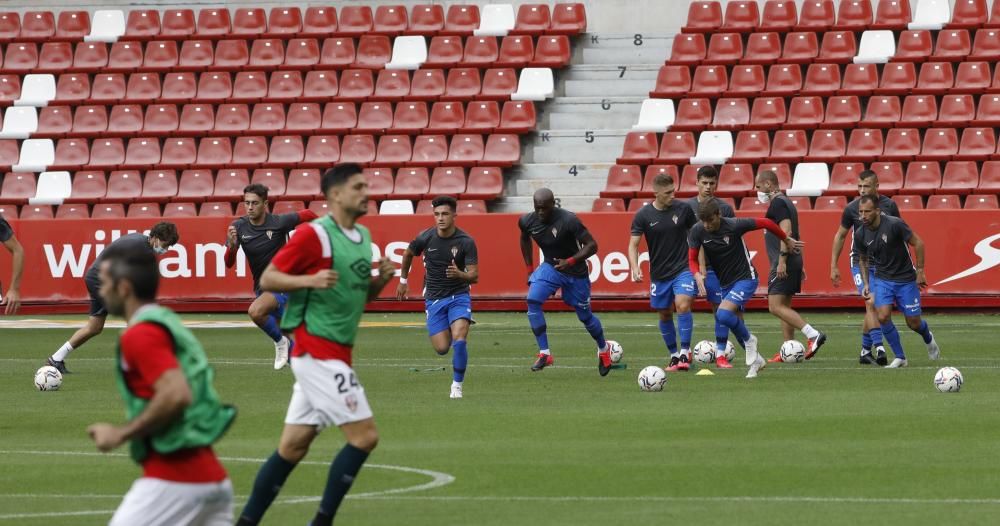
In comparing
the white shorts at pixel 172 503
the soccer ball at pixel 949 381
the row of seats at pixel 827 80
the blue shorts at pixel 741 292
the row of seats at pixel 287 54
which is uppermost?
the row of seats at pixel 287 54

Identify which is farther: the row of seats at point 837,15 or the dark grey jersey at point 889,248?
the row of seats at point 837,15

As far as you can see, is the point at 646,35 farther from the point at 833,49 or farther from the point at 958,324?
the point at 958,324

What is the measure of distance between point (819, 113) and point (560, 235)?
13.7m

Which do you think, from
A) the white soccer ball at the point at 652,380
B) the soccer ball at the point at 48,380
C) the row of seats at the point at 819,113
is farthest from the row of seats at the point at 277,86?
the white soccer ball at the point at 652,380

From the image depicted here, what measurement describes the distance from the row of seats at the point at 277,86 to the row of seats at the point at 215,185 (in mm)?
2027

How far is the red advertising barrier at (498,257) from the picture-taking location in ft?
94.5

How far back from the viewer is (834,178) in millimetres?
31484

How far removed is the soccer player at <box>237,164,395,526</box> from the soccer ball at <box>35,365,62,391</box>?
394 inches

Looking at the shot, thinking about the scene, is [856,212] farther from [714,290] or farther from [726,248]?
[726,248]

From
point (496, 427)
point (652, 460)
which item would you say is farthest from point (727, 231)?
point (652, 460)

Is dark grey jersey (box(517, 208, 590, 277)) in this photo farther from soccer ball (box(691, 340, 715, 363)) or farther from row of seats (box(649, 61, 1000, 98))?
row of seats (box(649, 61, 1000, 98))

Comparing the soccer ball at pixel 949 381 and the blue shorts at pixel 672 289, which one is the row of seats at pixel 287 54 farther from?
the soccer ball at pixel 949 381

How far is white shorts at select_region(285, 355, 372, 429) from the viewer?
9305 millimetres

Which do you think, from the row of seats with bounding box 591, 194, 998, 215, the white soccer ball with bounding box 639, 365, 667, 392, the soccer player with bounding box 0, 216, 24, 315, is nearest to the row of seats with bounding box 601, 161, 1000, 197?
the row of seats with bounding box 591, 194, 998, 215
